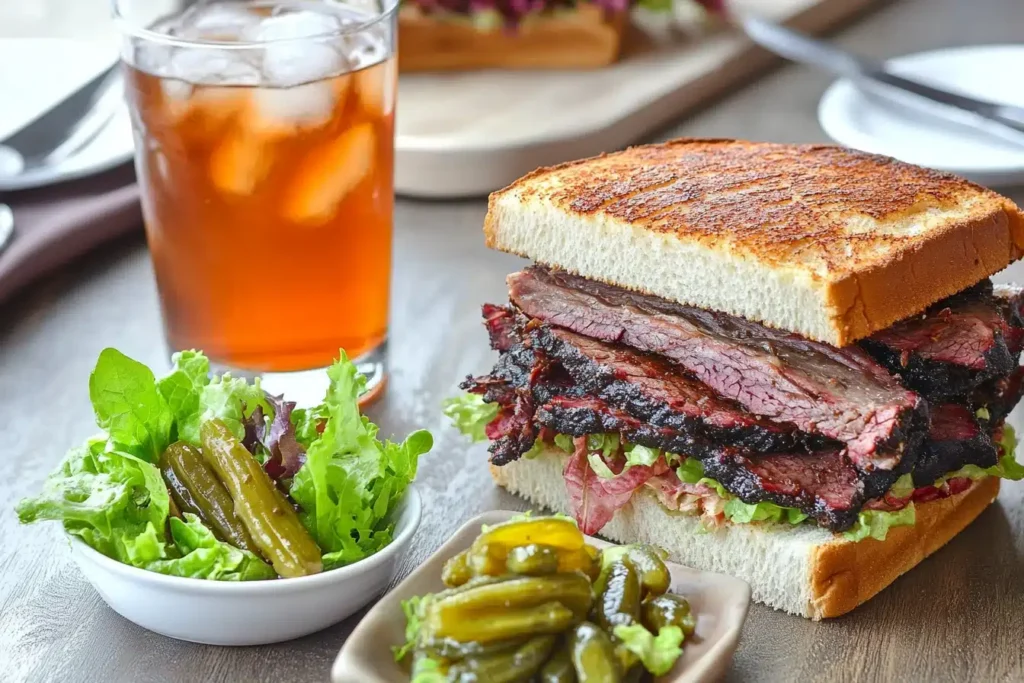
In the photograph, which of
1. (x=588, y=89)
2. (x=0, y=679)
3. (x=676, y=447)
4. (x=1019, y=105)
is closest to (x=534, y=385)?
(x=676, y=447)

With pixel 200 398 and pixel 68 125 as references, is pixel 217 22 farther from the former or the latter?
pixel 68 125

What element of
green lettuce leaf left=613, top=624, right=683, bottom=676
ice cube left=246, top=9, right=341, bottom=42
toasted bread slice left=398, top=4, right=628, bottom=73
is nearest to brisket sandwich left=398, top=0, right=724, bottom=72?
toasted bread slice left=398, top=4, right=628, bottom=73

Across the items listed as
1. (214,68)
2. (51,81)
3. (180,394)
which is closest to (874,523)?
(180,394)

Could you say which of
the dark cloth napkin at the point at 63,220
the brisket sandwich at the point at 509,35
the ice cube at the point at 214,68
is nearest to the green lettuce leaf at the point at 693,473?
the ice cube at the point at 214,68

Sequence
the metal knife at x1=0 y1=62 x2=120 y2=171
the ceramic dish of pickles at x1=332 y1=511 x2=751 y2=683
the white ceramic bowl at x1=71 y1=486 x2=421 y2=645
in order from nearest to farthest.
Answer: the ceramic dish of pickles at x1=332 y1=511 x2=751 y2=683 → the white ceramic bowl at x1=71 y1=486 x2=421 y2=645 → the metal knife at x1=0 y1=62 x2=120 y2=171

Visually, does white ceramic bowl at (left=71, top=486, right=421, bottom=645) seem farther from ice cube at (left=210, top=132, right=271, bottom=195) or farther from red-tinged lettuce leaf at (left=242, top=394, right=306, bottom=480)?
ice cube at (left=210, top=132, right=271, bottom=195)

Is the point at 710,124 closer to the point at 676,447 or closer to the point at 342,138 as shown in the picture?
the point at 342,138
